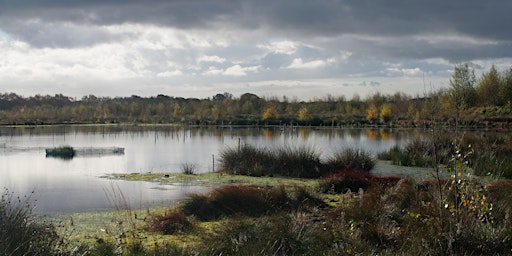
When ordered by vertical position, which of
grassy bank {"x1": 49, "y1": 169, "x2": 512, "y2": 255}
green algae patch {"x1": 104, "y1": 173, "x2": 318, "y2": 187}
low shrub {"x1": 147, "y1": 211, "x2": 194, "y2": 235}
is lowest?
green algae patch {"x1": 104, "y1": 173, "x2": 318, "y2": 187}

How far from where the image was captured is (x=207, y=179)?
21062 mm

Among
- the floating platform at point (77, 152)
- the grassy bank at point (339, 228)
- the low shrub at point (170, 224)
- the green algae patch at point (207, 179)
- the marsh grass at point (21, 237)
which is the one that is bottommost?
the green algae patch at point (207, 179)

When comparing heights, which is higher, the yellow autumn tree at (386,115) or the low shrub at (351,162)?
the yellow autumn tree at (386,115)

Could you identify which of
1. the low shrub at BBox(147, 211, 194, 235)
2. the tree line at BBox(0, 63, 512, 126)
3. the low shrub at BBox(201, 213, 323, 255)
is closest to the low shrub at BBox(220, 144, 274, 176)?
the low shrub at BBox(147, 211, 194, 235)

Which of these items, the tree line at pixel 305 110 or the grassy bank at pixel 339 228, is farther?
the tree line at pixel 305 110

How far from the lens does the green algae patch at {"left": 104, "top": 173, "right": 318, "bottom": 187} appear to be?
19.8 meters

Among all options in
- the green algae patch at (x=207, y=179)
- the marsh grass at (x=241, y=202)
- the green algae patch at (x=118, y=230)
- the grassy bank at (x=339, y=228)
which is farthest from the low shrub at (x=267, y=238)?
the green algae patch at (x=207, y=179)

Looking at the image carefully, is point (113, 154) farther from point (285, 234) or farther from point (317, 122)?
point (317, 122)

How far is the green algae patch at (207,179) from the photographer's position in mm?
19812

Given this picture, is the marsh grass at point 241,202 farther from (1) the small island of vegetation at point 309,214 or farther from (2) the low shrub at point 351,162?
(2) the low shrub at point 351,162

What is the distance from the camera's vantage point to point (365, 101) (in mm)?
111500

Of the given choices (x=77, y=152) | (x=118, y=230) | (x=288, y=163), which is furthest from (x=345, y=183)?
(x=77, y=152)

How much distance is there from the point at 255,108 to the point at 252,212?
100001mm

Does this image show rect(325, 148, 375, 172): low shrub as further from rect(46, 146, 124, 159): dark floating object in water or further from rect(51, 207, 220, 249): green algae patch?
rect(46, 146, 124, 159): dark floating object in water
